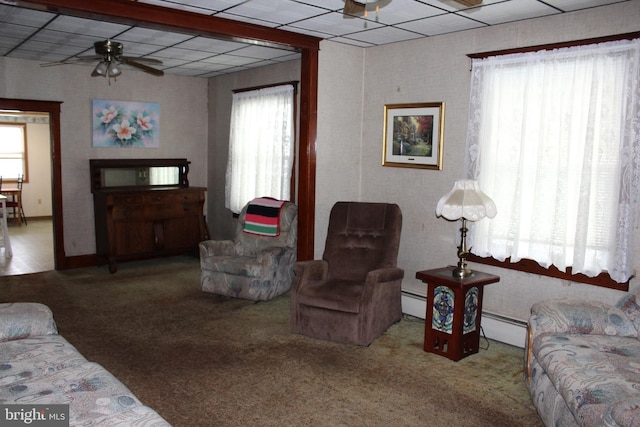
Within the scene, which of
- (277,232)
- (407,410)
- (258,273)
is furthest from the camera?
(277,232)

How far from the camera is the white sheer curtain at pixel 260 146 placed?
596cm

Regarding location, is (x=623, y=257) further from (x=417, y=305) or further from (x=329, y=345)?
(x=329, y=345)

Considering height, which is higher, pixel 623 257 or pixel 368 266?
pixel 623 257

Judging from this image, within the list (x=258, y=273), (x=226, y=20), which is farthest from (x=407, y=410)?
(x=226, y=20)

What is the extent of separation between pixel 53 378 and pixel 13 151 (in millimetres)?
9887

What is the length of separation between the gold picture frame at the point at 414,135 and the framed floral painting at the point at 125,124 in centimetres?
349

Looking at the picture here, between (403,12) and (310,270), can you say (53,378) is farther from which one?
(403,12)

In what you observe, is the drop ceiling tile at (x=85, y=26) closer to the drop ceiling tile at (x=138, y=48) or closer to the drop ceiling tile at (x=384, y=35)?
the drop ceiling tile at (x=138, y=48)

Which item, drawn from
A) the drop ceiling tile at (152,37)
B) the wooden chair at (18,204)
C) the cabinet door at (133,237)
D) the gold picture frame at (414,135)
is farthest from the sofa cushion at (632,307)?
the wooden chair at (18,204)

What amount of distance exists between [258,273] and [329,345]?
1.30 metres

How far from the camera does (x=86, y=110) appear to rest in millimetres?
6449

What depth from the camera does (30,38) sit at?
4898 mm

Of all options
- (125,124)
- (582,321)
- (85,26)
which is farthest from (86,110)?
(582,321)

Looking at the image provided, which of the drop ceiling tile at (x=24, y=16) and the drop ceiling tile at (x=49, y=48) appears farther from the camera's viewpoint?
the drop ceiling tile at (x=49, y=48)
